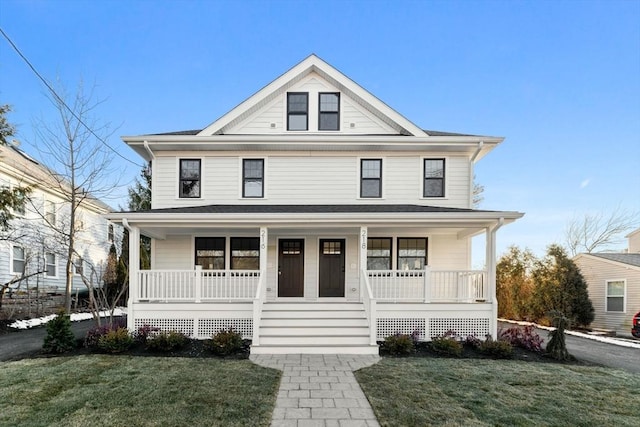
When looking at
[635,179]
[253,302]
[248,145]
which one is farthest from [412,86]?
[635,179]

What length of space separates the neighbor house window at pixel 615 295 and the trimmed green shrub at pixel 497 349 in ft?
30.8

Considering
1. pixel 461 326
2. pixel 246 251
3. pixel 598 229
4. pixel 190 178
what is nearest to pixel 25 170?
pixel 190 178

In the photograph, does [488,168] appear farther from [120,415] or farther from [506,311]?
[120,415]

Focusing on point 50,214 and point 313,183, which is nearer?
point 313,183

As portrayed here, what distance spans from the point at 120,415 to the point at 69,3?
14871mm

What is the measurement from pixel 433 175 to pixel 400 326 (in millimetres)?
5038

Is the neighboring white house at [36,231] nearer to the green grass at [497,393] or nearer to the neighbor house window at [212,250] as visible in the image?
the neighbor house window at [212,250]

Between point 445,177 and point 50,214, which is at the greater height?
point 445,177

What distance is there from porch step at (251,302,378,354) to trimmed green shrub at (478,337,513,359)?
2.55 metres

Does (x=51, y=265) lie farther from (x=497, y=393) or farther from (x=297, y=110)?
(x=497, y=393)

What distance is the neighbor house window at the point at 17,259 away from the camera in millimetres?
14648

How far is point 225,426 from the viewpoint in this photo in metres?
4.07

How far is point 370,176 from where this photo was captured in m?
11.4

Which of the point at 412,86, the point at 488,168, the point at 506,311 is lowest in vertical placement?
the point at 506,311
